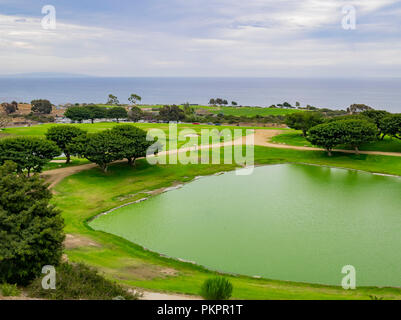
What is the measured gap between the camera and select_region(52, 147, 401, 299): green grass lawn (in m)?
17.5

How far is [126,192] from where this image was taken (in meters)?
34.9

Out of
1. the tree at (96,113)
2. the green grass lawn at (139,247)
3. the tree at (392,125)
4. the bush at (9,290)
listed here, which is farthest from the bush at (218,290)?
the tree at (96,113)

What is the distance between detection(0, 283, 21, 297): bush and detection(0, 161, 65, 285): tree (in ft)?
3.28

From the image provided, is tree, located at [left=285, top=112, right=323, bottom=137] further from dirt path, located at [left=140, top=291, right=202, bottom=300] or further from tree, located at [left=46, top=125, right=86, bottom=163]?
dirt path, located at [left=140, top=291, right=202, bottom=300]

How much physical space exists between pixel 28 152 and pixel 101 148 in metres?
7.17

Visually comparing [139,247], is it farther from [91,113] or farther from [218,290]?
[91,113]

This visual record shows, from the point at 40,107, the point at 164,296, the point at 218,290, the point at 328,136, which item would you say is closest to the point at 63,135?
the point at 164,296

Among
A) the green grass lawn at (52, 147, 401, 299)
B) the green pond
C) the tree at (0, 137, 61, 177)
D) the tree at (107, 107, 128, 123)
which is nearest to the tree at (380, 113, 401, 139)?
the green grass lawn at (52, 147, 401, 299)

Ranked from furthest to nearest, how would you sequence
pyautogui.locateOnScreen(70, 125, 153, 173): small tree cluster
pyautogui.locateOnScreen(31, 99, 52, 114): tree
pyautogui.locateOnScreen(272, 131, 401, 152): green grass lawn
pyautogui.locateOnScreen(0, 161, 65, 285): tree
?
1. pyautogui.locateOnScreen(31, 99, 52, 114): tree
2. pyautogui.locateOnScreen(272, 131, 401, 152): green grass lawn
3. pyautogui.locateOnScreen(70, 125, 153, 173): small tree cluster
4. pyautogui.locateOnScreen(0, 161, 65, 285): tree

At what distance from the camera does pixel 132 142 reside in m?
41.0

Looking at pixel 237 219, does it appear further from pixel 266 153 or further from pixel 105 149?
pixel 266 153

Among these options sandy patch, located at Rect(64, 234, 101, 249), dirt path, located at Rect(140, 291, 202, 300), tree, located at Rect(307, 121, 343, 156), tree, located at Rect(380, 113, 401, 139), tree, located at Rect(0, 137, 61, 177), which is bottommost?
sandy patch, located at Rect(64, 234, 101, 249)

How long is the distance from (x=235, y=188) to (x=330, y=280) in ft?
58.8

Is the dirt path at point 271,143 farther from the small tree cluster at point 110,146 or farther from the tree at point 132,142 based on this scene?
the small tree cluster at point 110,146
